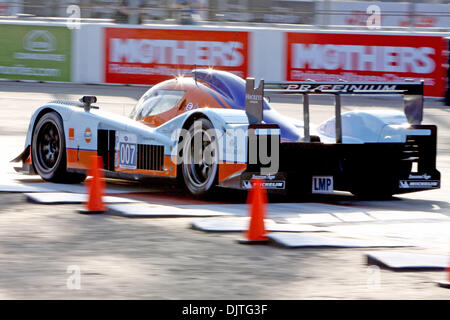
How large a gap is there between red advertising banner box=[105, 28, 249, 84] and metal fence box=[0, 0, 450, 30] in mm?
501

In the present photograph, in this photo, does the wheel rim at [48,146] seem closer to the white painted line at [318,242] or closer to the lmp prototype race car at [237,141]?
the lmp prototype race car at [237,141]


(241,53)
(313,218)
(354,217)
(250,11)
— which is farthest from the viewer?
(250,11)

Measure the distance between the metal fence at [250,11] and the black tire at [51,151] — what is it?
47.7 ft

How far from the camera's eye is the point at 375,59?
24.2 m

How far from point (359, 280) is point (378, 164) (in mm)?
4259

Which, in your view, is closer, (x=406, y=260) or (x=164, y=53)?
(x=406, y=260)

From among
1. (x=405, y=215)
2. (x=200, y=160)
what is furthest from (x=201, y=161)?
(x=405, y=215)

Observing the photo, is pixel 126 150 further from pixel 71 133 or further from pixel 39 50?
pixel 39 50

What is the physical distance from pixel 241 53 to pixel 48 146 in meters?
14.4

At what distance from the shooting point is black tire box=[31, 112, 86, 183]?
1122cm

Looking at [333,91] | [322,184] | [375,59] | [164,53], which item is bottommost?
[322,184]

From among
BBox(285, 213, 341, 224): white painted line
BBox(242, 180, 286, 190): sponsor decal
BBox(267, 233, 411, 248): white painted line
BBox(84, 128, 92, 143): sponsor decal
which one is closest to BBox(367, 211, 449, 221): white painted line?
BBox(285, 213, 341, 224): white painted line

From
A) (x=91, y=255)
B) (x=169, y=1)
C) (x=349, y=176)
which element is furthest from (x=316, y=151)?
(x=169, y=1)
